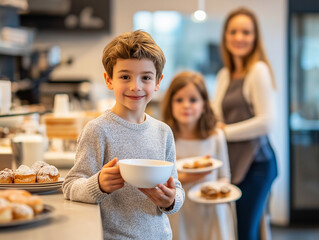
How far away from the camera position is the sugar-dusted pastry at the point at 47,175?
1384 millimetres

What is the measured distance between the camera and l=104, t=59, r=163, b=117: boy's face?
122 cm

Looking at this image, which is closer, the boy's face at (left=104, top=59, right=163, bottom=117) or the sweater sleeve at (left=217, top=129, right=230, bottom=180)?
the boy's face at (left=104, top=59, right=163, bottom=117)

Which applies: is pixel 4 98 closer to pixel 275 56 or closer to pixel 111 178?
pixel 111 178

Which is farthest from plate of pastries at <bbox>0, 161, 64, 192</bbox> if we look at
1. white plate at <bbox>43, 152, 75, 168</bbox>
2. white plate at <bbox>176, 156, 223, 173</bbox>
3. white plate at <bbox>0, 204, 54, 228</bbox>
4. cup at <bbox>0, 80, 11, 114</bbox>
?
white plate at <bbox>176, 156, 223, 173</bbox>

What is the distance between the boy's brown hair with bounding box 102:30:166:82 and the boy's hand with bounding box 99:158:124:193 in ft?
0.90

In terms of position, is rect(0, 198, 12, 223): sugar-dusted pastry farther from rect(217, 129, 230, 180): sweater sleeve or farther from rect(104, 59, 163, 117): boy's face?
rect(217, 129, 230, 180): sweater sleeve

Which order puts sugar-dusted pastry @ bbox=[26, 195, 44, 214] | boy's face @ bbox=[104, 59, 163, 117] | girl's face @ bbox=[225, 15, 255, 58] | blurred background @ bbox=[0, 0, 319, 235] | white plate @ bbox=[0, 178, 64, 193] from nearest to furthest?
sugar-dusted pastry @ bbox=[26, 195, 44, 214] → boy's face @ bbox=[104, 59, 163, 117] → white plate @ bbox=[0, 178, 64, 193] → girl's face @ bbox=[225, 15, 255, 58] → blurred background @ bbox=[0, 0, 319, 235]

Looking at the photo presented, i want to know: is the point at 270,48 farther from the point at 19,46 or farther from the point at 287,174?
the point at 19,46

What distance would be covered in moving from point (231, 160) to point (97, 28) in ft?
8.40

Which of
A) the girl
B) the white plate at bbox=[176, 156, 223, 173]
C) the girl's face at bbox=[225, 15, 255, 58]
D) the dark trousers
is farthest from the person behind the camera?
the girl's face at bbox=[225, 15, 255, 58]

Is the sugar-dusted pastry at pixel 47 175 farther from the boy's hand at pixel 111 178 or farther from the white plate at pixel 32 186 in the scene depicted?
the boy's hand at pixel 111 178

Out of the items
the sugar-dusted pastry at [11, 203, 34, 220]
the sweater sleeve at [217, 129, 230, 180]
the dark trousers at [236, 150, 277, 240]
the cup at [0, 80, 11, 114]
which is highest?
the cup at [0, 80, 11, 114]

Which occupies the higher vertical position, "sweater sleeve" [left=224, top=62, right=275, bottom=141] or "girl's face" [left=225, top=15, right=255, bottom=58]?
"girl's face" [left=225, top=15, right=255, bottom=58]

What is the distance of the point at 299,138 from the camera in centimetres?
503
